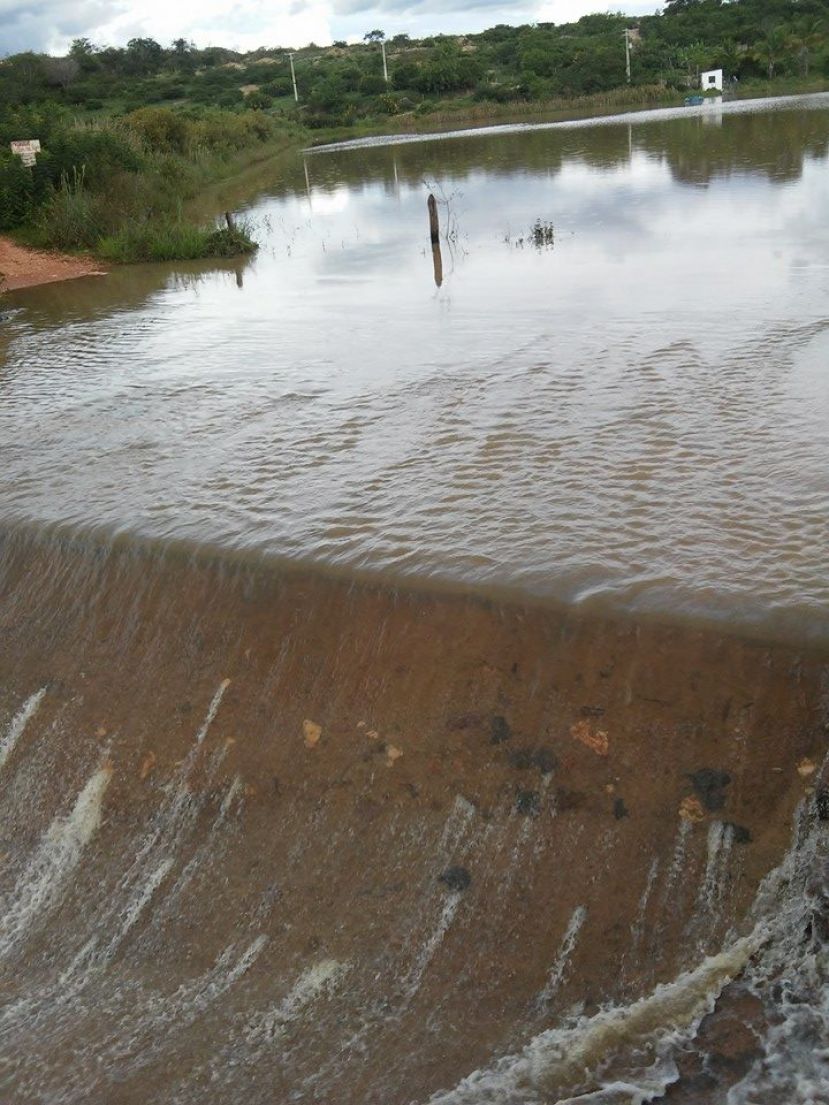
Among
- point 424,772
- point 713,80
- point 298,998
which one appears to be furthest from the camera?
point 713,80

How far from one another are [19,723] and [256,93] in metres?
68.1

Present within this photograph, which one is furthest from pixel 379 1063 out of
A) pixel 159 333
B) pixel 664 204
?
pixel 664 204

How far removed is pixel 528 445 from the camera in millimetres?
6410

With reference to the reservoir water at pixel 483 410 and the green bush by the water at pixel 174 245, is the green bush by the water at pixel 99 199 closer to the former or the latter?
the green bush by the water at pixel 174 245

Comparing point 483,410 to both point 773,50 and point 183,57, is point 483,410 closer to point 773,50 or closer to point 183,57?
point 773,50

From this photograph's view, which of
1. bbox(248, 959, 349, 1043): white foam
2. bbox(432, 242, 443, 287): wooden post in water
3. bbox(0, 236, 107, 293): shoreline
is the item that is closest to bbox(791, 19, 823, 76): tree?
bbox(432, 242, 443, 287): wooden post in water

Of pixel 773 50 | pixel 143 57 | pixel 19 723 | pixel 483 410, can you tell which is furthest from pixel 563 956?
pixel 143 57

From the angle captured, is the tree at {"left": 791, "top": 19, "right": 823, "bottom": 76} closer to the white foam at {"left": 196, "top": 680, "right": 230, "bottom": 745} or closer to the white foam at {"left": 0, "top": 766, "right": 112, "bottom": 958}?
the white foam at {"left": 196, "top": 680, "right": 230, "bottom": 745}

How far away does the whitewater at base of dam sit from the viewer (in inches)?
124

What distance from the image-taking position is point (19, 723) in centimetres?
472

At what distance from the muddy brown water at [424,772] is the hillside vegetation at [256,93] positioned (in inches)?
506

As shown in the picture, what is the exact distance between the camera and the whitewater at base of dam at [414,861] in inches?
124

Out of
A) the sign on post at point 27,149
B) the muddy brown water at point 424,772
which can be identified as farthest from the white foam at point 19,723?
the sign on post at point 27,149

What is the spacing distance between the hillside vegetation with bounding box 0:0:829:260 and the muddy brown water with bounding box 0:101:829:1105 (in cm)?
1285
